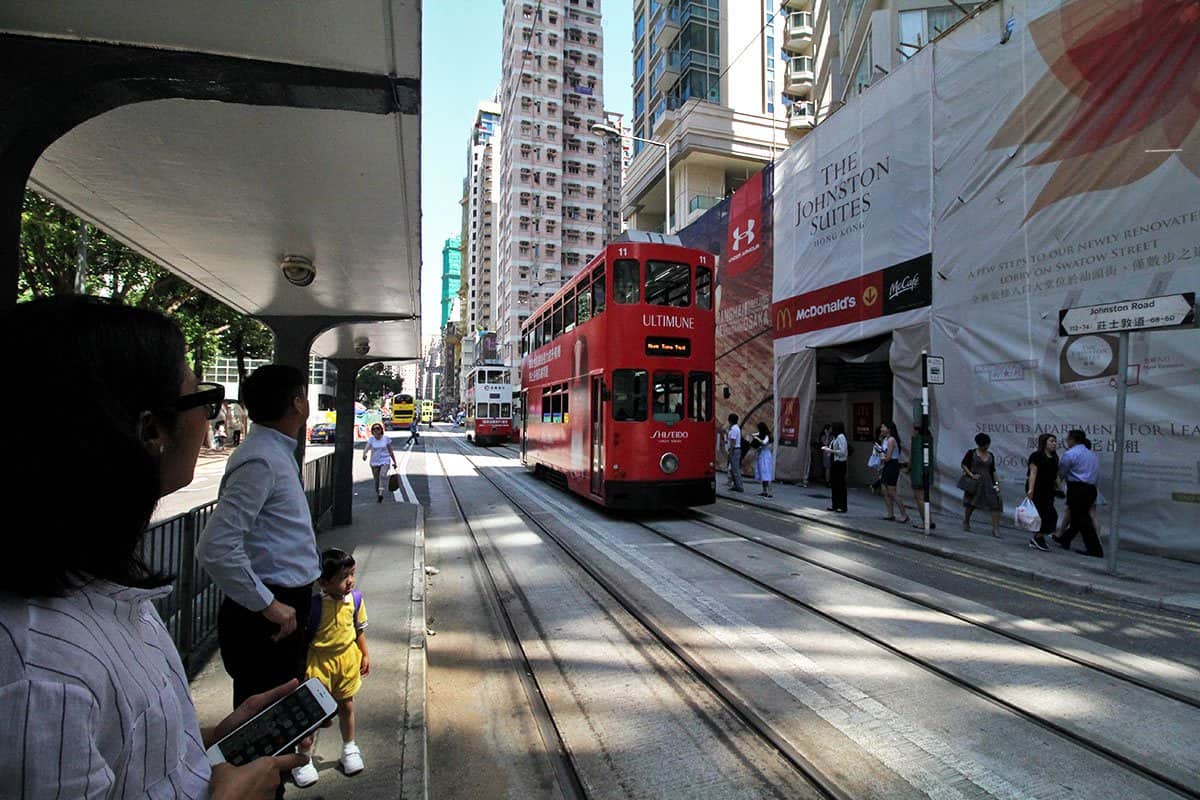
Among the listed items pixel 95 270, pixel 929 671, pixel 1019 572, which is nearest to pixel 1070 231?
pixel 1019 572

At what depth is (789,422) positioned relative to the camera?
1591 centimetres

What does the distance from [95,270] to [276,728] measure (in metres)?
17.3

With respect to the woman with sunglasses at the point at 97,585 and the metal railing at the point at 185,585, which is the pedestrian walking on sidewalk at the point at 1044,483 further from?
the woman with sunglasses at the point at 97,585

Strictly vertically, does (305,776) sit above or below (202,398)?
below

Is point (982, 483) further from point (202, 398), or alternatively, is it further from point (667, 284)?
point (202, 398)

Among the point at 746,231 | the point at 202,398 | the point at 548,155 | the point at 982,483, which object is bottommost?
the point at 982,483

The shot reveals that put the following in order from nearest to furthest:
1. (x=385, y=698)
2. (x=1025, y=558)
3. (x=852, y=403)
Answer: (x=385, y=698)
(x=1025, y=558)
(x=852, y=403)

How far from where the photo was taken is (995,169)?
33.7 ft

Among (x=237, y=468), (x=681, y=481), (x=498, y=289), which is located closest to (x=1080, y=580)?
(x=681, y=481)

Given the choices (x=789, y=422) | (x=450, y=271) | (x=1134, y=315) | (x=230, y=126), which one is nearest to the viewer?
(x=230, y=126)

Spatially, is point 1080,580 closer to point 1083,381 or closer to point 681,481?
point 1083,381

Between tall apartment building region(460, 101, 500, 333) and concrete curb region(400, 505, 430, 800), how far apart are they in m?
77.9

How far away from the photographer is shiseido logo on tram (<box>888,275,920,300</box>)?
12.0 m

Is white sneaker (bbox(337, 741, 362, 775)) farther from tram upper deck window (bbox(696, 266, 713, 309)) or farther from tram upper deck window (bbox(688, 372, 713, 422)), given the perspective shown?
tram upper deck window (bbox(696, 266, 713, 309))
